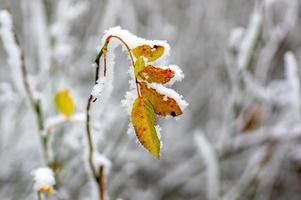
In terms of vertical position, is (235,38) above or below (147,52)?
above

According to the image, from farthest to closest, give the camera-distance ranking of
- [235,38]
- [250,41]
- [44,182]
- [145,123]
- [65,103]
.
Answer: [235,38] < [250,41] < [65,103] < [44,182] < [145,123]

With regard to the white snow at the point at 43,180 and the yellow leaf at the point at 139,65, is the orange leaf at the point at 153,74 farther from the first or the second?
the white snow at the point at 43,180

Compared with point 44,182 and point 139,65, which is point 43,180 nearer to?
point 44,182

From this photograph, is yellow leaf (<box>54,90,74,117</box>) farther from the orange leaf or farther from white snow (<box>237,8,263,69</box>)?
white snow (<box>237,8,263,69</box>)

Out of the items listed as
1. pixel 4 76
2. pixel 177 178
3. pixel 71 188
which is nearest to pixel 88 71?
pixel 4 76

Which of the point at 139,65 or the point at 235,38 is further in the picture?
the point at 235,38

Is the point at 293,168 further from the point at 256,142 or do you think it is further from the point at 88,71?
the point at 88,71

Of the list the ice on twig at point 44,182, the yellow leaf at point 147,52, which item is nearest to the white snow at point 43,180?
the ice on twig at point 44,182

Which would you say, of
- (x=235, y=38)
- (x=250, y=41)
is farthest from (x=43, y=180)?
(x=235, y=38)

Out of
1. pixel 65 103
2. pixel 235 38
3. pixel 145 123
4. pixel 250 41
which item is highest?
pixel 235 38
